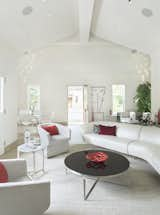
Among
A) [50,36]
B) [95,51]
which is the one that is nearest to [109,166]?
[50,36]

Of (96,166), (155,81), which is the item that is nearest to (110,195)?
(96,166)

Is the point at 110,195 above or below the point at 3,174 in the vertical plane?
below

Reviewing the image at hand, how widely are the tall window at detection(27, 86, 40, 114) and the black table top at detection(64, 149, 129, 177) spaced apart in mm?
6240

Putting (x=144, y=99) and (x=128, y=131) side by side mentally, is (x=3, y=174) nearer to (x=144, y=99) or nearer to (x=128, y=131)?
(x=128, y=131)

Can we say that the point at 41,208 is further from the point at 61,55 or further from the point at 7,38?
the point at 61,55

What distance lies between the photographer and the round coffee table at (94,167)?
8.16 feet

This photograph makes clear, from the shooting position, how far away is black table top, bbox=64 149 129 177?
99.2 inches

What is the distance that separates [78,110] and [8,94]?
7.06m

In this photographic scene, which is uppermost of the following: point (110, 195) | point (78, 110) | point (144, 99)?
point (144, 99)

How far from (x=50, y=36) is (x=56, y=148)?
4202mm

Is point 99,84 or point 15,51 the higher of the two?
point 15,51

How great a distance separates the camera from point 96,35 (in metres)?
7.74

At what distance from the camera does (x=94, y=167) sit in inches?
106

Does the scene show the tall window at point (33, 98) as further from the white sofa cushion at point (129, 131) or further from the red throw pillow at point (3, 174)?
the red throw pillow at point (3, 174)
